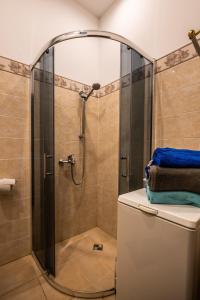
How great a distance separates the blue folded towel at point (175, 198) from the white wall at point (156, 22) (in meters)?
1.10

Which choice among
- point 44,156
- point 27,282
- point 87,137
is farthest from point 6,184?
point 87,137

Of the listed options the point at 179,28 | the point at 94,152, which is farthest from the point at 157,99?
the point at 94,152

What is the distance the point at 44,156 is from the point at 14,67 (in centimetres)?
84

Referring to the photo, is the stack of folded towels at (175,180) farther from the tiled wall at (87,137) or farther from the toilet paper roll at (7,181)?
the toilet paper roll at (7,181)

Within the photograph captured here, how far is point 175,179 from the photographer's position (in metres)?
0.78

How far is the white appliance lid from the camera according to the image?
65cm

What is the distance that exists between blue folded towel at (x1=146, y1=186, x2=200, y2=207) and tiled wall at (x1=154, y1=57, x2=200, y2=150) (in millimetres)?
513

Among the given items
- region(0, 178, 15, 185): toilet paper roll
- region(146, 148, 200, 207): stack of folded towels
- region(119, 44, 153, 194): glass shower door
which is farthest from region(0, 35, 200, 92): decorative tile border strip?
region(0, 178, 15, 185): toilet paper roll

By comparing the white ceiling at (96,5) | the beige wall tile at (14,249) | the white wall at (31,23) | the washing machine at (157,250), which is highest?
the white ceiling at (96,5)

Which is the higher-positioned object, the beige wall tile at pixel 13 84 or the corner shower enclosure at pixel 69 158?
the beige wall tile at pixel 13 84

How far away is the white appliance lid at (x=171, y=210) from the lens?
25.7 inches

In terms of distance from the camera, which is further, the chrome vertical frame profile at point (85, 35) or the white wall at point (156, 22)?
the chrome vertical frame profile at point (85, 35)

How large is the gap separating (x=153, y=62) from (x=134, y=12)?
0.62m

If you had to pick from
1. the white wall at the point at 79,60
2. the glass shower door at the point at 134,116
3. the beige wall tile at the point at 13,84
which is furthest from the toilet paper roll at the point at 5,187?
the white wall at the point at 79,60
